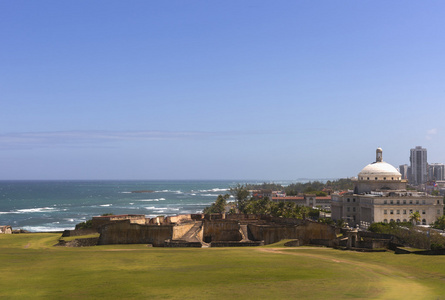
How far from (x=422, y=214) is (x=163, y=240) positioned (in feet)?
207

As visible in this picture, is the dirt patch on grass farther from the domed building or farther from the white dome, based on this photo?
the white dome

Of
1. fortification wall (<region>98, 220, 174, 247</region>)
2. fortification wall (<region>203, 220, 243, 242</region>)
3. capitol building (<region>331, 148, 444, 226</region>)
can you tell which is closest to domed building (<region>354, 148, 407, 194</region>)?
capitol building (<region>331, 148, 444, 226</region>)

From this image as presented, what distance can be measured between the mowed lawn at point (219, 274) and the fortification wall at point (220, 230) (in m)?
15.7

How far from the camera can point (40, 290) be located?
2945cm

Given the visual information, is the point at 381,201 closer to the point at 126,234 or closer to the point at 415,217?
the point at 415,217

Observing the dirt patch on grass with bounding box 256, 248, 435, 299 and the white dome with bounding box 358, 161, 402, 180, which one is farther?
the white dome with bounding box 358, 161, 402, 180

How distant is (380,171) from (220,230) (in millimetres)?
57480

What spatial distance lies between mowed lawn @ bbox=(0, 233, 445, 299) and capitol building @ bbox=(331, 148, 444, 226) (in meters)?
52.9

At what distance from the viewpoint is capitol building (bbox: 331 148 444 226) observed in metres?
96.7

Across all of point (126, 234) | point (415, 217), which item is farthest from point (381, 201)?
point (126, 234)

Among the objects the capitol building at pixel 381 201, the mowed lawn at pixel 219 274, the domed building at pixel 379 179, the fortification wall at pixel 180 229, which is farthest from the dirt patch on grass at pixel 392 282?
the domed building at pixel 379 179

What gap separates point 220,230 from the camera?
213 ft

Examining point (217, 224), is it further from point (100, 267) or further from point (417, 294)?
point (417, 294)

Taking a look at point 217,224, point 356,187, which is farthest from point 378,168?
point 217,224
